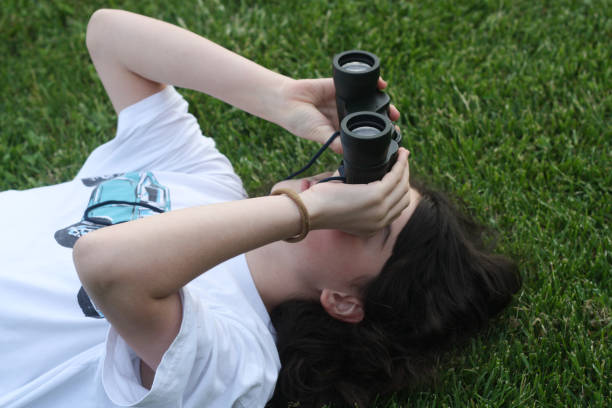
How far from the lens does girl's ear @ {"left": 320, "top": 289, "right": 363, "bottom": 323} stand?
189cm

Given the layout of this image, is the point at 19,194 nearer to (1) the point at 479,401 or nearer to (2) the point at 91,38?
(2) the point at 91,38

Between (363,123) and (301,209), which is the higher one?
(363,123)

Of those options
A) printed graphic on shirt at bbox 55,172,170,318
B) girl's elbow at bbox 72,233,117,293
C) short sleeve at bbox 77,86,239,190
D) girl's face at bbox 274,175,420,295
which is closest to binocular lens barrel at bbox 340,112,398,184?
girl's face at bbox 274,175,420,295

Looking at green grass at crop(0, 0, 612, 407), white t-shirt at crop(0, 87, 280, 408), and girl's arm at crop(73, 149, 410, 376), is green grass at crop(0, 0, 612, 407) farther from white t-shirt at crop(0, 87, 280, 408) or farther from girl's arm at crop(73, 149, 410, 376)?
girl's arm at crop(73, 149, 410, 376)

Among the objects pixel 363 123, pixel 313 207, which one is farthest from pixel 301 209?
pixel 363 123

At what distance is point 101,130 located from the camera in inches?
118

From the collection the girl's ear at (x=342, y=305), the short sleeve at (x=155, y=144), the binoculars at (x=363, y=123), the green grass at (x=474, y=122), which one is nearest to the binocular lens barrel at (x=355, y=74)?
the binoculars at (x=363, y=123)

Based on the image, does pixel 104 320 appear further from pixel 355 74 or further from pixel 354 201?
pixel 355 74

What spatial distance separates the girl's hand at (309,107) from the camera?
6.26 ft

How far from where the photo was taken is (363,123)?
150 centimetres

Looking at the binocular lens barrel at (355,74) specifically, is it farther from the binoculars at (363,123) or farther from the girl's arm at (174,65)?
the girl's arm at (174,65)

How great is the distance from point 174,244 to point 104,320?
0.43m

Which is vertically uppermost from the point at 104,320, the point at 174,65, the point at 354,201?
the point at 174,65

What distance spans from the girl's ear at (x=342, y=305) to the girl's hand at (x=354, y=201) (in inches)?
13.8
